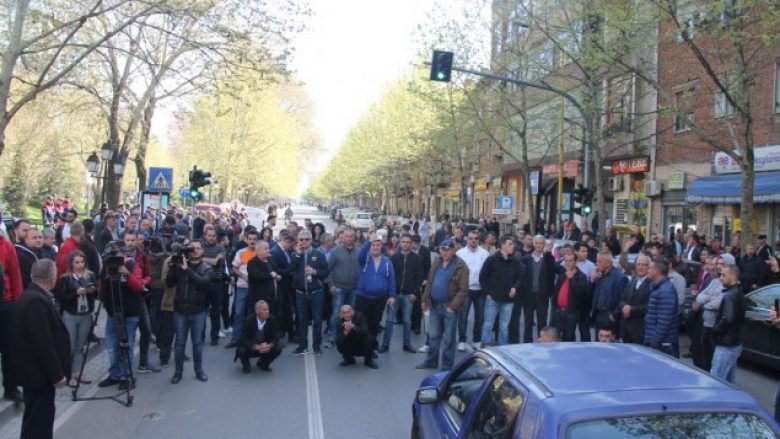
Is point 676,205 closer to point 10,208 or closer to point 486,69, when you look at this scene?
point 486,69

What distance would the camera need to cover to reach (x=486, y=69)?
2527 cm

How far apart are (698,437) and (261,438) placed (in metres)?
4.14

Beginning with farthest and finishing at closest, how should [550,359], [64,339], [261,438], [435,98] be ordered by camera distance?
[435,98]
[261,438]
[64,339]
[550,359]

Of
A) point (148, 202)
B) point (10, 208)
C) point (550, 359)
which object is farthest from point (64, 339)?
point (10, 208)

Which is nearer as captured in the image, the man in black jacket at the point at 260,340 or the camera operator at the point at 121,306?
the camera operator at the point at 121,306

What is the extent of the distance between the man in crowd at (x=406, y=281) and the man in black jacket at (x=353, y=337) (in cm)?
102

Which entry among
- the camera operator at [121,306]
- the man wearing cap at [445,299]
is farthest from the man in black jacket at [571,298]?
the camera operator at [121,306]

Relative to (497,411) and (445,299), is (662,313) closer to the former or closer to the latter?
(445,299)

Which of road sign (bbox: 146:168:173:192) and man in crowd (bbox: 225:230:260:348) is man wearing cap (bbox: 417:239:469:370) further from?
road sign (bbox: 146:168:173:192)

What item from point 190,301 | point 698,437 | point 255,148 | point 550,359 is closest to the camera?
point 698,437

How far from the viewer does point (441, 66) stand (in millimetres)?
15750

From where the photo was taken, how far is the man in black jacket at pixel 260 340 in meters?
8.42

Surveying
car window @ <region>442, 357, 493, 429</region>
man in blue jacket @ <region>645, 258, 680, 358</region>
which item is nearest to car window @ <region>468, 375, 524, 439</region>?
car window @ <region>442, 357, 493, 429</region>

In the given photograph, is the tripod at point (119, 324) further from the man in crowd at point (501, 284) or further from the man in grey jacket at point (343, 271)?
the man in crowd at point (501, 284)
